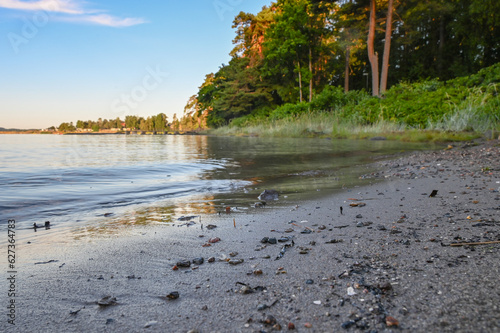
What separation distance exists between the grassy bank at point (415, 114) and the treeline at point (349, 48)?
679 mm

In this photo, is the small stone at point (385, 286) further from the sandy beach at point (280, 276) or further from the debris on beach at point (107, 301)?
the debris on beach at point (107, 301)

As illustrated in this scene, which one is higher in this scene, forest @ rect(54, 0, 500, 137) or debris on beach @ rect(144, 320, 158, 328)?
forest @ rect(54, 0, 500, 137)

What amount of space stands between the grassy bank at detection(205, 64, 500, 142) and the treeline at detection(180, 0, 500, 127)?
68cm

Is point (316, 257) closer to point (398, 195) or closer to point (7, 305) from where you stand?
point (7, 305)

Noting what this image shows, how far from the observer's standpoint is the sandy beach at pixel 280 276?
3.53 ft

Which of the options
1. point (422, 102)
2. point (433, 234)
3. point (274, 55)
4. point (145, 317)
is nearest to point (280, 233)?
point (433, 234)

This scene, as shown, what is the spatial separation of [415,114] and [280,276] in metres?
14.8

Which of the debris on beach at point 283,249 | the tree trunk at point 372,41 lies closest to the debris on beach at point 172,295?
the debris on beach at point 283,249

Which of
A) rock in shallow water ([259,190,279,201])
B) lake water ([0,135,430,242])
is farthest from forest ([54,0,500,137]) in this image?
rock in shallow water ([259,190,279,201])

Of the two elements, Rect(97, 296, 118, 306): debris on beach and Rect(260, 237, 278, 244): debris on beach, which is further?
Rect(260, 237, 278, 244): debris on beach

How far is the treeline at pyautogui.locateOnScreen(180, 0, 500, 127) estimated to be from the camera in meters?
21.8

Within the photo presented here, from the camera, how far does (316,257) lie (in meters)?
1.64

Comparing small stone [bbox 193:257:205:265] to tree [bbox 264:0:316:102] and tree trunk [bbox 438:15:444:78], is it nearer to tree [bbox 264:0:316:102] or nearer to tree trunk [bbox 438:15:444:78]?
tree [bbox 264:0:316:102]

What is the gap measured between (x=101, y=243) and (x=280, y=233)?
1193 mm
